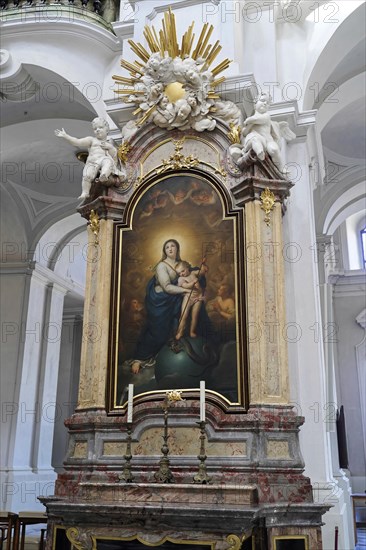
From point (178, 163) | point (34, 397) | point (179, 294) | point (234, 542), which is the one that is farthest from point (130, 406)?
point (34, 397)

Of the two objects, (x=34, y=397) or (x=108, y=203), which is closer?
(x=108, y=203)

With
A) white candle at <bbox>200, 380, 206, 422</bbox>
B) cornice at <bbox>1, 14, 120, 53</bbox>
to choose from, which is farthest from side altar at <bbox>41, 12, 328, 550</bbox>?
cornice at <bbox>1, 14, 120, 53</bbox>

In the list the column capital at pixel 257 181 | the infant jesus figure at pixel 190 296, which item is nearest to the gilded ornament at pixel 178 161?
the column capital at pixel 257 181

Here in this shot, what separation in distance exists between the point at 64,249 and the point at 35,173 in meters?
1.87

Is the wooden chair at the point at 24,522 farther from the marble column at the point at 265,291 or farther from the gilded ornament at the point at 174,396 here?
the marble column at the point at 265,291

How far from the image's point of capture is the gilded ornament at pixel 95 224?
18.0 ft

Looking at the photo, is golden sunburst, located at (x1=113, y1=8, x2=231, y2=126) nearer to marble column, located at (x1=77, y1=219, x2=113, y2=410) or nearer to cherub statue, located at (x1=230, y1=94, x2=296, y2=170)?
cherub statue, located at (x1=230, y1=94, x2=296, y2=170)

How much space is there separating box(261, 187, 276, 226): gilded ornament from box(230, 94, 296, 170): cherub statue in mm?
273

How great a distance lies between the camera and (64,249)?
11.3 metres

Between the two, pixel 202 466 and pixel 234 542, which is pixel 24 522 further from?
pixel 234 542

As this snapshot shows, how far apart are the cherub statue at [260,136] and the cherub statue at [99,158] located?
1.08m

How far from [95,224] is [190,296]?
115cm

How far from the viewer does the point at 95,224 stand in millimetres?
5504

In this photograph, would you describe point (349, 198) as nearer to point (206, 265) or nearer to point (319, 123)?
point (319, 123)
